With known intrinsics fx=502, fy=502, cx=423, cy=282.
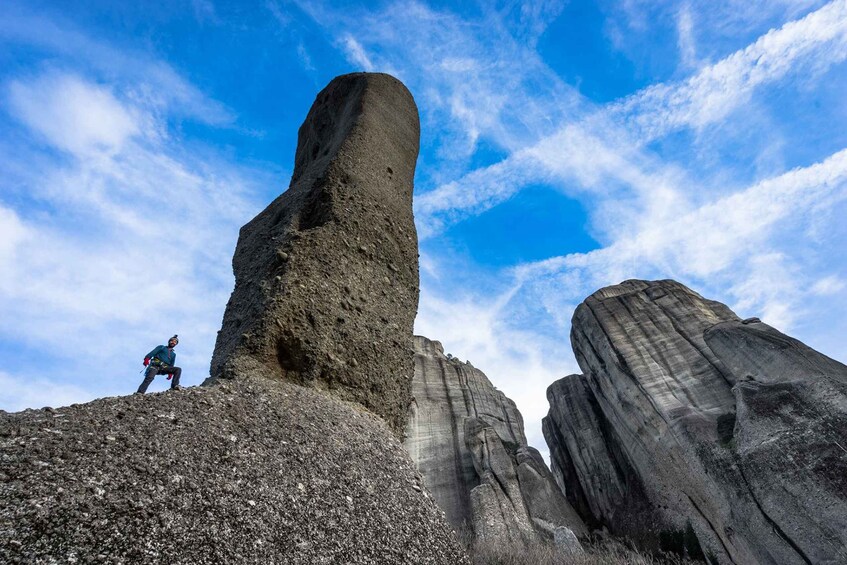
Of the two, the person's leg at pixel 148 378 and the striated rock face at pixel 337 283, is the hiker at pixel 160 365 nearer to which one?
the person's leg at pixel 148 378

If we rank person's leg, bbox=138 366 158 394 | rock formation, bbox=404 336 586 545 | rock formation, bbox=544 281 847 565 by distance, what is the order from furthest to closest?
1. rock formation, bbox=404 336 586 545
2. rock formation, bbox=544 281 847 565
3. person's leg, bbox=138 366 158 394

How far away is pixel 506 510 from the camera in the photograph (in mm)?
16266

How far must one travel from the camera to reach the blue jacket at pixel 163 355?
20.4 feet

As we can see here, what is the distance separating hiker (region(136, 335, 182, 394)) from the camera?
6121 mm

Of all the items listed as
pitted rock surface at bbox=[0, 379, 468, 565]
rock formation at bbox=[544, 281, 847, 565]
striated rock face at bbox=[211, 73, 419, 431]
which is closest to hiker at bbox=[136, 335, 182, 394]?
striated rock face at bbox=[211, 73, 419, 431]

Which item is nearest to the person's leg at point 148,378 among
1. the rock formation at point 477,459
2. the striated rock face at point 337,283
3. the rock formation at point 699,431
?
the striated rock face at point 337,283

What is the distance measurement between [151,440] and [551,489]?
18.2 metres

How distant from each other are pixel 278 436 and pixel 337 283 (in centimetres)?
192

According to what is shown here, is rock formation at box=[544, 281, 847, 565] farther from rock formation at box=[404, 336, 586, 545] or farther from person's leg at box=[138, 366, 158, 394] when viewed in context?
person's leg at box=[138, 366, 158, 394]

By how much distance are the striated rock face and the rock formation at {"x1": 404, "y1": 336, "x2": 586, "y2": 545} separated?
898cm

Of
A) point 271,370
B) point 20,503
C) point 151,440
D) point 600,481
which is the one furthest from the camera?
point 600,481

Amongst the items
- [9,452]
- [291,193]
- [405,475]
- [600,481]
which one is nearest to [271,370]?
[405,475]

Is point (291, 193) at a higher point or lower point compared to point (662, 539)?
higher

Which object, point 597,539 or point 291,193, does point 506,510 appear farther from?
point 291,193
